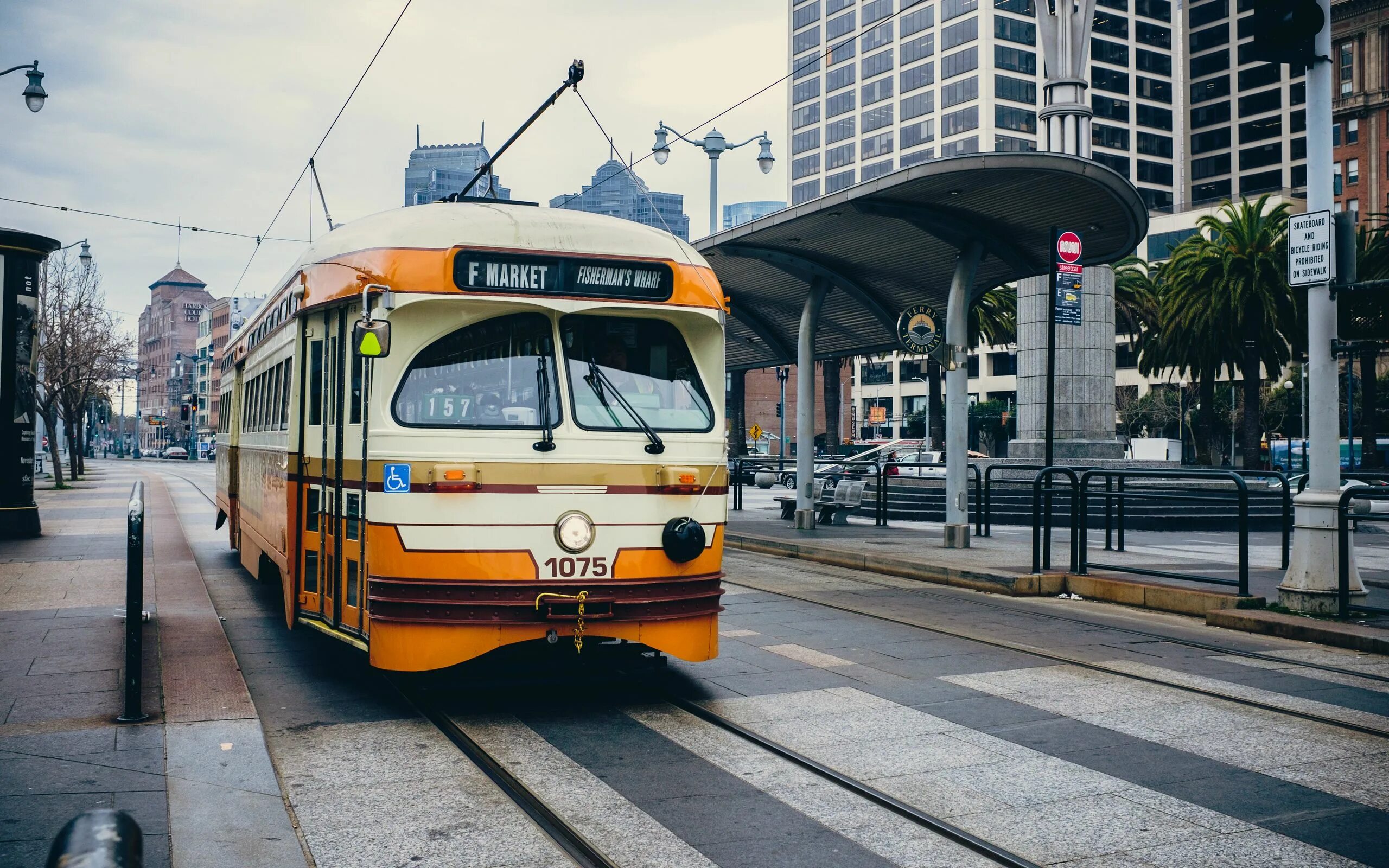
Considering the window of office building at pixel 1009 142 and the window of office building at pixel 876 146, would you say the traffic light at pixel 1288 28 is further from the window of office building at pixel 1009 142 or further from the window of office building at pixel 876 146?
the window of office building at pixel 876 146

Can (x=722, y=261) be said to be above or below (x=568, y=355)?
above

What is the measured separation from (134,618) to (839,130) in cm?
9322

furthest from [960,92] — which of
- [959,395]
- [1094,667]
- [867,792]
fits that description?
[867,792]

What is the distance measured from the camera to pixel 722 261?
63.1ft

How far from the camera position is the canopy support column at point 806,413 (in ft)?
64.0

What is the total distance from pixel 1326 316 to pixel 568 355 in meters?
7.25

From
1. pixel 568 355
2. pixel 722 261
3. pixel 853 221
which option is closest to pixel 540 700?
pixel 568 355

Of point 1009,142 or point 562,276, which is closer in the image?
point 562,276

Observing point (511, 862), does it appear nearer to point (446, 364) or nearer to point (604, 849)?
point (604, 849)

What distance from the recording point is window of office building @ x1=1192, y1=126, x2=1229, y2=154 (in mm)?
91938

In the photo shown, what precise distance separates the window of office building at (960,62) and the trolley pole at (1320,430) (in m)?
76.3

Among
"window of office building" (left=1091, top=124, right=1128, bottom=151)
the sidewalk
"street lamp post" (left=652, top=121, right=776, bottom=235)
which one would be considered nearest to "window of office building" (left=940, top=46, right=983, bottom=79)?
"window of office building" (left=1091, top=124, right=1128, bottom=151)

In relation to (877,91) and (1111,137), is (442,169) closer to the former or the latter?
(877,91)

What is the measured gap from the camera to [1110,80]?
8844cm
